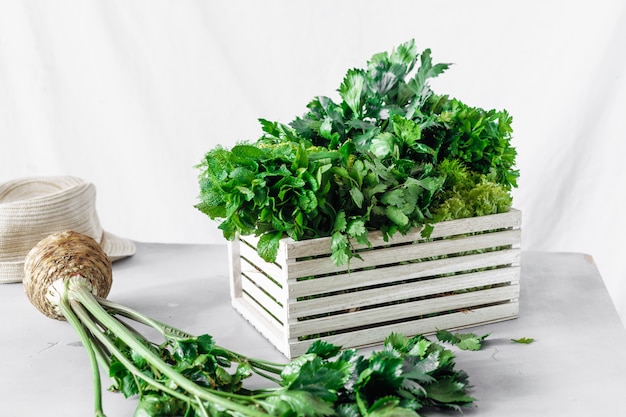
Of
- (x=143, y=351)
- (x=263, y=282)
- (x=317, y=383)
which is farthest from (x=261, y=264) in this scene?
(x=317, y=383)

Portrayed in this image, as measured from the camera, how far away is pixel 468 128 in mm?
1389

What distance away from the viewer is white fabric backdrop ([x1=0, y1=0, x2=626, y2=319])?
94.8 inches

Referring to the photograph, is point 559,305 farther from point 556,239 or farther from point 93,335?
point 556,239

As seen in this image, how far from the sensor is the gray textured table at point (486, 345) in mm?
1151

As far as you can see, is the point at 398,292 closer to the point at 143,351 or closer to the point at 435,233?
the point at 435,233

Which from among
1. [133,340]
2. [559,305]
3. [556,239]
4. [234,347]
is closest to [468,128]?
[559,305]

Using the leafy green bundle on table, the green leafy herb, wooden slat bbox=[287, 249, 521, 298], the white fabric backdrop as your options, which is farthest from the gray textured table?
the white fabric backdrop

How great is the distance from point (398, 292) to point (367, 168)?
0.81ft

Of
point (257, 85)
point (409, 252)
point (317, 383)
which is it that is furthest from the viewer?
point (257, 85)

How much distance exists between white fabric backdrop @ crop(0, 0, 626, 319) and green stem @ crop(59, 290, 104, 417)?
142 cm

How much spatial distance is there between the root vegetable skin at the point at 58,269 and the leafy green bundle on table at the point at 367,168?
0.31 meters

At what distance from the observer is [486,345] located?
1.35 meters

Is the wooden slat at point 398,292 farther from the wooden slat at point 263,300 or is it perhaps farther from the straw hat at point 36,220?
the straw hat at point 36,220

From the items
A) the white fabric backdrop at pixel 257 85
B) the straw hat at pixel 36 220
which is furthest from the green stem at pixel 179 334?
the white fabric backdrop at pixel 257 85
